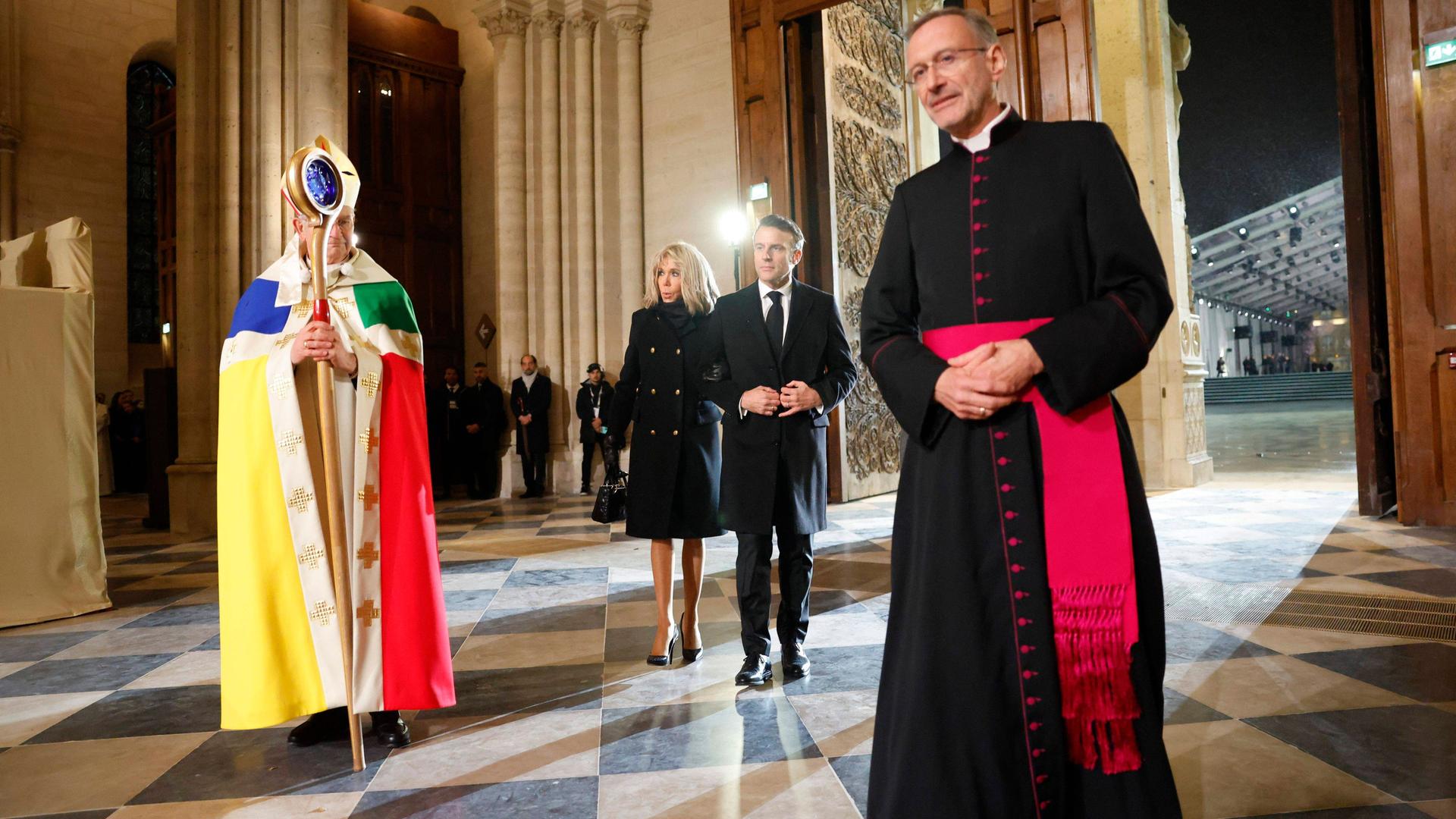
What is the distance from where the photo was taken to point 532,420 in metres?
10.2

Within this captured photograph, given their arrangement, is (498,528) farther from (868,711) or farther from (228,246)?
(868,711)

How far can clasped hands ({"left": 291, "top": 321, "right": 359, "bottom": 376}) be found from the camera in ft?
7.92

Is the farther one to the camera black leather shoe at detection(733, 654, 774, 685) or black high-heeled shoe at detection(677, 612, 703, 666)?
black high-heeled shoe at detection(677, 612, 703, 666)

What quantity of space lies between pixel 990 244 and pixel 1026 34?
520 centimetres

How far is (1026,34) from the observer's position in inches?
234

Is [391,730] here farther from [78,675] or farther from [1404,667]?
[1404,667]

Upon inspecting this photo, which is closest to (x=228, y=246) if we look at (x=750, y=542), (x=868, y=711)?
(x=750, y=542)

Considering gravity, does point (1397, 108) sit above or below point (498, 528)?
above

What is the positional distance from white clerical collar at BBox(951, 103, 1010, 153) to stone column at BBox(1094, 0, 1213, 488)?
25.4 ft

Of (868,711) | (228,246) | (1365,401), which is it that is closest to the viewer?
(868,711)

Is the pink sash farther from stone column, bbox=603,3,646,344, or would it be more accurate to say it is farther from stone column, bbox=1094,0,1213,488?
stone column, bbox=603,3,646,344

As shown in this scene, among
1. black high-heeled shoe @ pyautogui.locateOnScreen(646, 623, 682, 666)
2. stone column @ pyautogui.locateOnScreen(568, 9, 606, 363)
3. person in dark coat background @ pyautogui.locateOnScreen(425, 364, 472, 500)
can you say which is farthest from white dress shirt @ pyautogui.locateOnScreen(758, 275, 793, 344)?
person in dark coat background @ pyautogui.locateOnScreen(425, 364, 472, 500)

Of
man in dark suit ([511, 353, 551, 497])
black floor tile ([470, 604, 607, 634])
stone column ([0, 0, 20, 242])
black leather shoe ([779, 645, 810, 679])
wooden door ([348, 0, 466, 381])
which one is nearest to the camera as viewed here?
black leather shoe ([779, 645, 810, 679])

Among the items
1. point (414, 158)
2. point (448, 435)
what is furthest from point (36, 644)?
point (414, 158)
